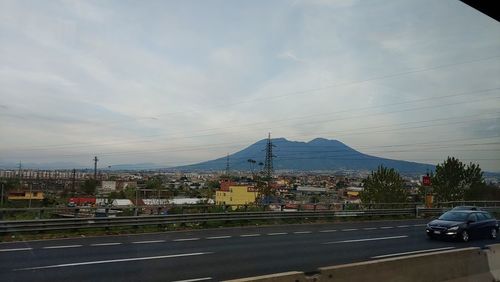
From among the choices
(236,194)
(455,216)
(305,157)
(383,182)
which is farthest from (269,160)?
(383,182)

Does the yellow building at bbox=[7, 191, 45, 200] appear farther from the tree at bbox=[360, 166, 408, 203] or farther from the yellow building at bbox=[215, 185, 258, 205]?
the tree at bbox=[360, 166, 408, 203]

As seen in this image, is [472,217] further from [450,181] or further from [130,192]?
[450,181]

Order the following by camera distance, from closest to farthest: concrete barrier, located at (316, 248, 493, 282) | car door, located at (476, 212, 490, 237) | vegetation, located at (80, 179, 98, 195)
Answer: concrete barrier, located at (316, 248, 493, 282)
car door, located at (476, 212, 490, 237)
vegetation, located at (80, 179, 98, 195)

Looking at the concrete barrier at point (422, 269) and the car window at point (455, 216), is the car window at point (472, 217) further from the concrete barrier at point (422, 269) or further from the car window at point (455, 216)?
the concrete barrier at point (422, 269)

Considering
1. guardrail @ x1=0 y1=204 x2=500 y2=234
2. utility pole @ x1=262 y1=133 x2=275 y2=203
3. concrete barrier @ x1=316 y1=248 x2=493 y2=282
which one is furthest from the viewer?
utility pole @ x1=262 y1=133 x2=275 y2=203

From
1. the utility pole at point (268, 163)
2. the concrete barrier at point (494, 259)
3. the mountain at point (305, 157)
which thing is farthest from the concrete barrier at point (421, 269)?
the mountain at point (305, 157)

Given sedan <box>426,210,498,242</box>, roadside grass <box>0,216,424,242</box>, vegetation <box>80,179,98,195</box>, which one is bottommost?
roadside grass <box>0,216,424,242</box>

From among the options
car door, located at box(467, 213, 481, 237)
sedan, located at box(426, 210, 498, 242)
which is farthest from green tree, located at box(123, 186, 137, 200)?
car door, located at box(467, 213, 481, 237)

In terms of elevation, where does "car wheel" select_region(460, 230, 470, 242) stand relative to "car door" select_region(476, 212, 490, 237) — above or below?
below

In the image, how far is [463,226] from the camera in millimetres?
19781

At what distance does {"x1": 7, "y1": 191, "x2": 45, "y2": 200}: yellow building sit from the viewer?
51.3ft

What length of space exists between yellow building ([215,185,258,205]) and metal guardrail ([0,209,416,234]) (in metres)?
7.27

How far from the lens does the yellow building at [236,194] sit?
3647cm

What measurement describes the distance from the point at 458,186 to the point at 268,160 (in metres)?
24.5
